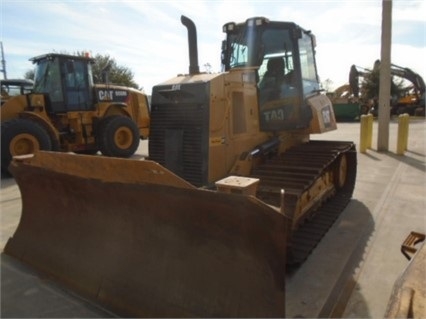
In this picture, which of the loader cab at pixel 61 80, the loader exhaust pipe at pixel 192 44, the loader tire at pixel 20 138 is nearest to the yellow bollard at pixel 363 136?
the loader exhaust pipe at pixel 192 44

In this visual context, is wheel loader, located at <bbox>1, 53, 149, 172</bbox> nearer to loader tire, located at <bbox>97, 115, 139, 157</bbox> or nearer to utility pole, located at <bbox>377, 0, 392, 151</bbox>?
loader tire, located at <bbox>97, 115, 139, 157</bbox>

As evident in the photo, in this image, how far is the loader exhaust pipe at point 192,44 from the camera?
409 centimetres

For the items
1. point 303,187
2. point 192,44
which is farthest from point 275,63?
point 303,187

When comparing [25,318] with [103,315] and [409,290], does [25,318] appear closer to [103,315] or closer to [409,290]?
[103,315]

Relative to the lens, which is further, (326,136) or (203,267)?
(326,136)

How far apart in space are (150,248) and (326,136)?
43.9 ft

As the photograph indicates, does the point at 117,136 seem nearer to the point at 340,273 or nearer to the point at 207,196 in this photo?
the point at 340,273

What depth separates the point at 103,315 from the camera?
2.77 m

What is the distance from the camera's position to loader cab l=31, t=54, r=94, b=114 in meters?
9.41

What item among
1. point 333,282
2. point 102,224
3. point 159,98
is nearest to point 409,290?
point 333,282

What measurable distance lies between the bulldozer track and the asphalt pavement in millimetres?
141

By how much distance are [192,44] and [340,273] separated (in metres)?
2.82

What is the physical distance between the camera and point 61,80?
948 cm

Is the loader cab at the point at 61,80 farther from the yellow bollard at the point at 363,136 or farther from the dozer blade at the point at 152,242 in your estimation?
the yellow bollard at the point at 363,136
